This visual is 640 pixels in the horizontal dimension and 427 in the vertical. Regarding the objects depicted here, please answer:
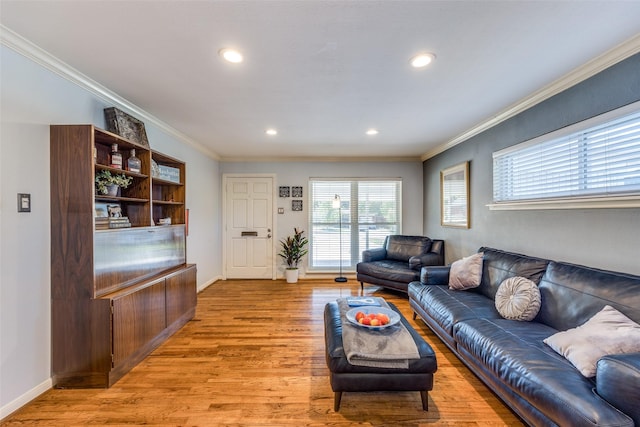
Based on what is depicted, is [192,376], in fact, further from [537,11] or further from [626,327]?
[537,11]

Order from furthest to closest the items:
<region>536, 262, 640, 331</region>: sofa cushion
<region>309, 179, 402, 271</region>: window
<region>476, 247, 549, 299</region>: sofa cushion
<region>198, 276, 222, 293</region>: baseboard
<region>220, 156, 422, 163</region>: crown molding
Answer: <region>309, 179, 402, 271</region>: window, <region>220, 156, 422, 163</region>: crown molding, <region>198, 276, 222, 293</region>: baseboard, <region>476, 247, 549, 299</region>: sofa cushion, <region>536, 262, 640, 331</region>: sofa cushion

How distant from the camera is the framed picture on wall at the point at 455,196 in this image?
3.76 meters

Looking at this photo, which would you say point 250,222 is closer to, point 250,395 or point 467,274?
point 250,395

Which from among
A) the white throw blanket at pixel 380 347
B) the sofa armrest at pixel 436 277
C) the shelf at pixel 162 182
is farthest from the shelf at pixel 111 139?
the sofa armrest at pixel 436 277

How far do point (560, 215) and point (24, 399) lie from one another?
436 cm

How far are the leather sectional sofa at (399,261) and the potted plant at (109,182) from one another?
337 centimetres

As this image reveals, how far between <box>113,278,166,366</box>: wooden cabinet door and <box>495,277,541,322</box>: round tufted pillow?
307cm

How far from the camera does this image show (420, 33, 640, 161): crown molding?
1.76m

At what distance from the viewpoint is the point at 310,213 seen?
208 inches

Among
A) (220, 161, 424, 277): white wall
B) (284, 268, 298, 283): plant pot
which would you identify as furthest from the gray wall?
(284, 268, 298, 283): plant pot

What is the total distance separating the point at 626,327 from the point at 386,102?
238 cm

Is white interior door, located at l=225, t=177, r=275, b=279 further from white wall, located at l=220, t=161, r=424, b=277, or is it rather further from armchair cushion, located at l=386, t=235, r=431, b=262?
armchair cushion, located at l=386, t=235, r=431, b=262

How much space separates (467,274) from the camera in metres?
2.83

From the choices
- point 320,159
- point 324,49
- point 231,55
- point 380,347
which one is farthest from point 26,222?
point 320,159
